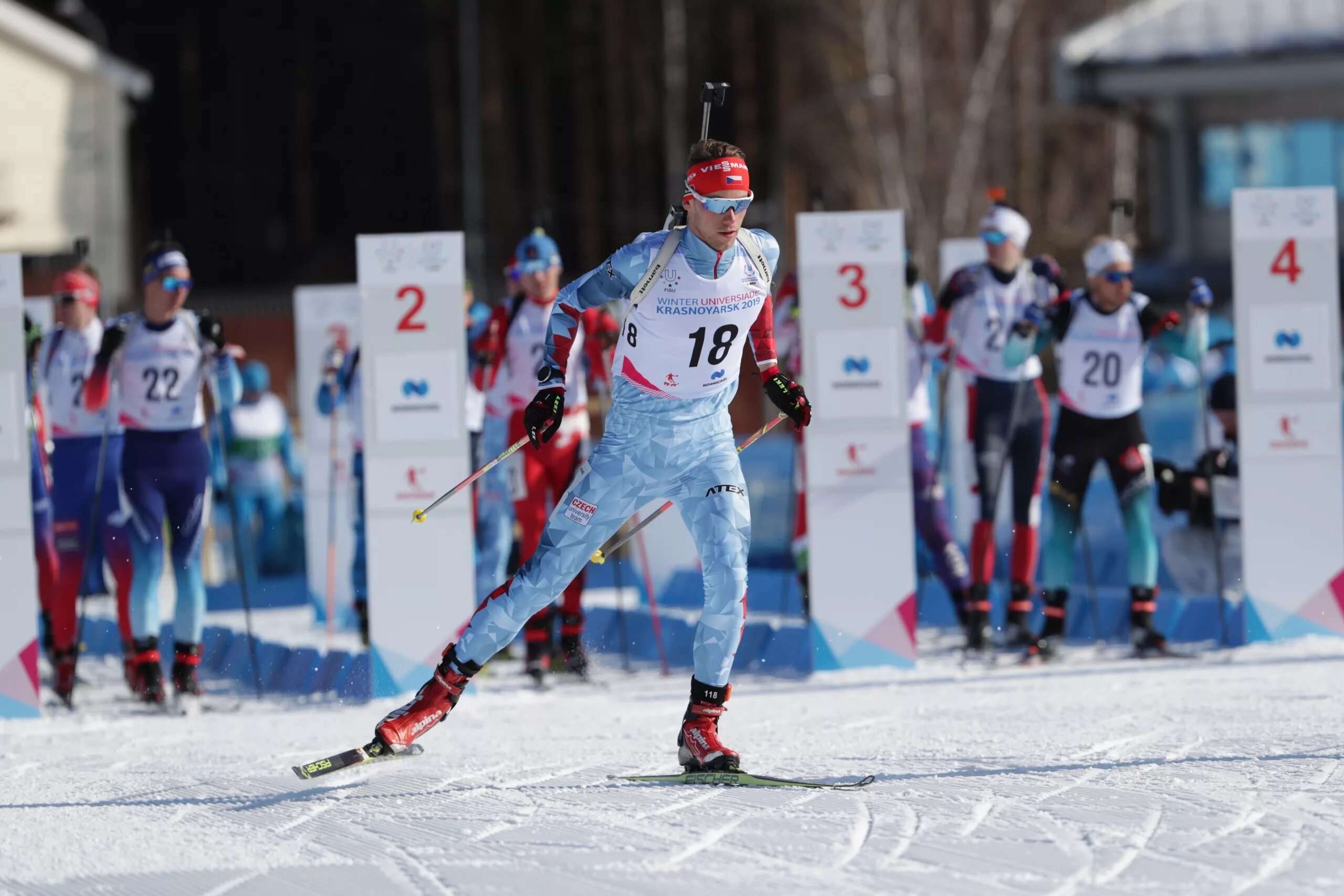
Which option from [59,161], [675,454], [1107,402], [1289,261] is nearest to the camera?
[675,454]

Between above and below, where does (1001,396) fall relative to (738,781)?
above

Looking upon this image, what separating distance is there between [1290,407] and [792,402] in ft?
12.0

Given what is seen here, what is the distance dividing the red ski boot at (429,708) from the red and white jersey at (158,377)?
9.43 ft

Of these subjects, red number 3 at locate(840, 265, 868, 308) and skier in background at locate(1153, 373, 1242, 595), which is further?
skier in background at locate(1153, 373, 1242, 595)

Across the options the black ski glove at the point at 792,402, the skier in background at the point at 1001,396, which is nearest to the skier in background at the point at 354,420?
the skier in background at the point at 1001,396

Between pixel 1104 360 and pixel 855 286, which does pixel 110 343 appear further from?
pixel 1104 360

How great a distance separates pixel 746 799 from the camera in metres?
5.19

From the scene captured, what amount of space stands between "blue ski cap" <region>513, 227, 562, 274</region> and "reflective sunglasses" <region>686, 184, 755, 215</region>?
3201 millimetres

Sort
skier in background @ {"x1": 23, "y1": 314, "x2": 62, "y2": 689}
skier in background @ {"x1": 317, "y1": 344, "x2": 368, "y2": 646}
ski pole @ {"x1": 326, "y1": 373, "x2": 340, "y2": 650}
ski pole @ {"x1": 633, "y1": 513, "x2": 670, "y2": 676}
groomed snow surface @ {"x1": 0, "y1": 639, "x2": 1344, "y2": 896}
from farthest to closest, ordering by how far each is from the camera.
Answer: ski pole @ {"x1": 326, "y1": 373, "x2": 340, "y2": 650} → skier in background @ {"x1": 317, "y1": 344, "x2": 368, "y2": 646} → ski pole @ {"x1": 633, "y1": 513, "x2": 670, "y2": 676} → skier in background @ {"x1": 23, "y1": 314, "x2": 62, "y2": 689} → groomed snow surface @ {"x1": 0, "y1": 639, "x2": 1344, "y2": 896}

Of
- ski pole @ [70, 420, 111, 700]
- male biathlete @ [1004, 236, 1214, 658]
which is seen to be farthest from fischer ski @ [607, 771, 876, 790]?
ski pole @ [70, 420, 111, 700]

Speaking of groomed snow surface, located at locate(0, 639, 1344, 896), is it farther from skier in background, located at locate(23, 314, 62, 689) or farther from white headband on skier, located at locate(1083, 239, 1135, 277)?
white headband on skier, located at locate(1083, 239, 1135, 277)

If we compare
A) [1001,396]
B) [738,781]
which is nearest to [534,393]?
[1001,396]

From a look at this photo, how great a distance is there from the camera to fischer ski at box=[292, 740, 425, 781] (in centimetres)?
554

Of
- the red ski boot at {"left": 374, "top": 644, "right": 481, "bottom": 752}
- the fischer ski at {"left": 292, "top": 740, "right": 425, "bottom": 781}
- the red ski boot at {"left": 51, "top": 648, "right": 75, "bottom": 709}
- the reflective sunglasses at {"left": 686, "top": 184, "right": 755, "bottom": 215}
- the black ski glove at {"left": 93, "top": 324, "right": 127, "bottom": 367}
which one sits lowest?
the red ski boot at {"left": 51, "top": 648, "right": 75, "bottom": 709}
